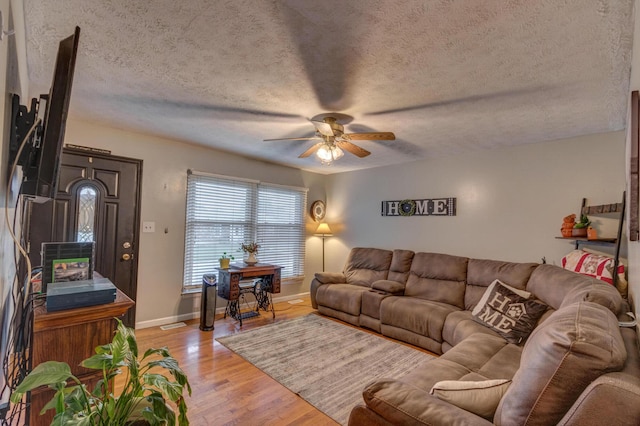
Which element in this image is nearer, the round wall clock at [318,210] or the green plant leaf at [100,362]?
the green plant leaf at [100,362]

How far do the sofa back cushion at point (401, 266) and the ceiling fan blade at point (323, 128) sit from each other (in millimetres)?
2358

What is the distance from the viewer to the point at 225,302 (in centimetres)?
437

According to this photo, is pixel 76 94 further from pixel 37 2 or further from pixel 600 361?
pixel 600 361

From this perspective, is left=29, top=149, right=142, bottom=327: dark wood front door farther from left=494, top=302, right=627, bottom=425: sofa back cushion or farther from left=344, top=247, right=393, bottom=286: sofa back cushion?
left=494, top=302, right=627, bottom=425: sofa back cushion

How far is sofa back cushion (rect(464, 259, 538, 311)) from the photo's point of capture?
3.08m

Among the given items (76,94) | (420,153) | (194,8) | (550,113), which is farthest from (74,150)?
(550,113)

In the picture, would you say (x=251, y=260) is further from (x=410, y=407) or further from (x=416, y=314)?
(x=410, y=407)

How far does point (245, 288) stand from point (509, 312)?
10.2 ft

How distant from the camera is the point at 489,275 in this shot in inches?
133

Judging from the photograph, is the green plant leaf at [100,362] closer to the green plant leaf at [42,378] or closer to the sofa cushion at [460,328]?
the green plant leaf at [42,378]

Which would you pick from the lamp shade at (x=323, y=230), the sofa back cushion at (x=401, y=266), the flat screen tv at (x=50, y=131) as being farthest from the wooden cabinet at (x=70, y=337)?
the lamp shade at (x=323, y=230)

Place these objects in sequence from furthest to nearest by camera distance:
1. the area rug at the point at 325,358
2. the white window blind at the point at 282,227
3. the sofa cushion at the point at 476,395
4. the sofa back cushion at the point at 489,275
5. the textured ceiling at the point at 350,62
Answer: the white window blind at the point at 282,227 < the sofa back cushion at the point at 489,275 < the area rug at the point at 325,358 < the textured ceiling at the point at 350,62 < the sofa cushion at the point at 476,395

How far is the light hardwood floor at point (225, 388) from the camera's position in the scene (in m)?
2.04

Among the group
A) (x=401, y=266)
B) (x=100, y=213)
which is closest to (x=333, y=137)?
(x=401, y=266)
